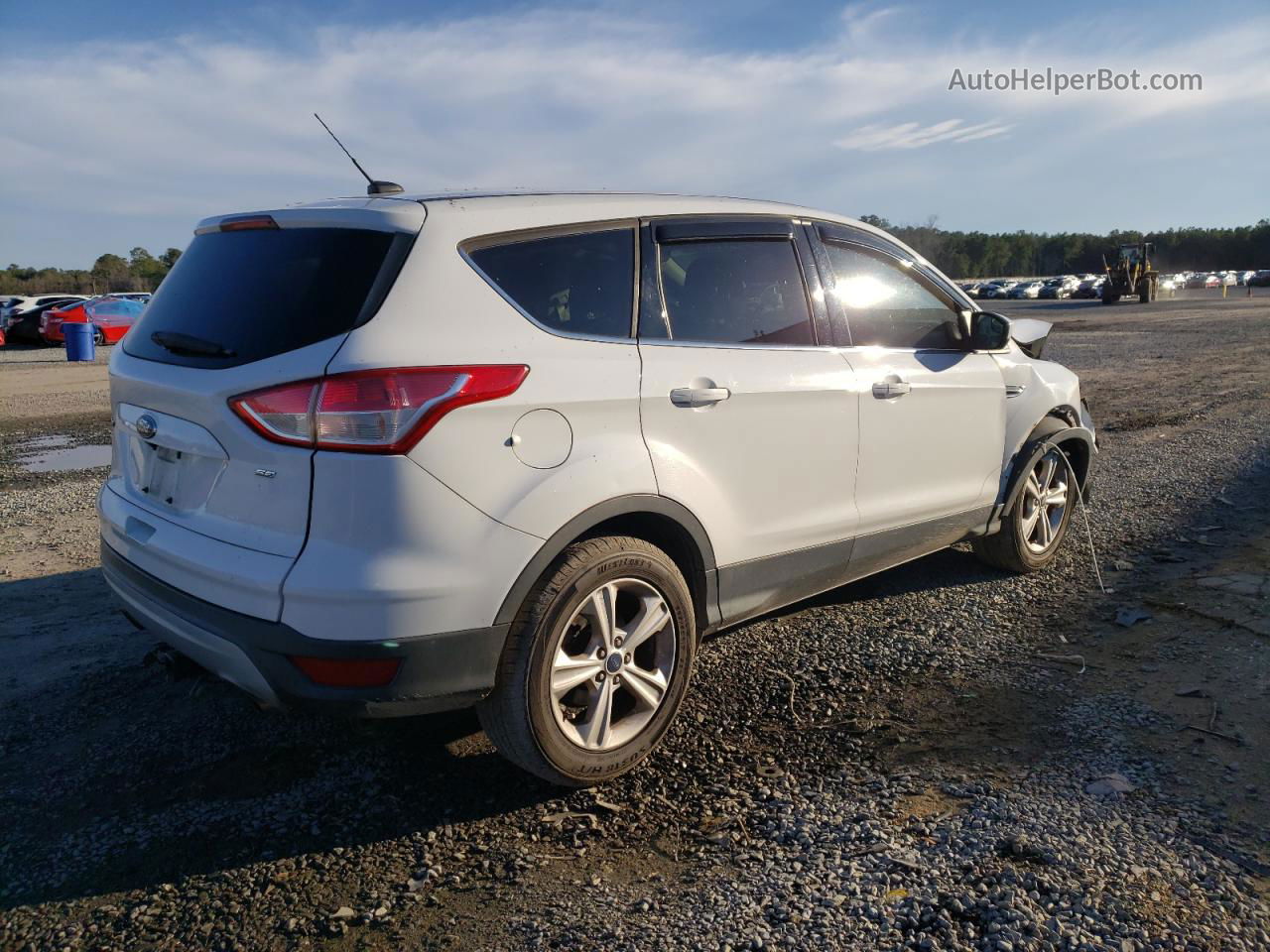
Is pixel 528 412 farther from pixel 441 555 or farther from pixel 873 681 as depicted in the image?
pixel 873 681

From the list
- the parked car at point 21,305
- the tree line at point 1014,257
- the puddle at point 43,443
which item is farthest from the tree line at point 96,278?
the puddle at point 43,443

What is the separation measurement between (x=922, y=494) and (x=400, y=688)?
8.77ft

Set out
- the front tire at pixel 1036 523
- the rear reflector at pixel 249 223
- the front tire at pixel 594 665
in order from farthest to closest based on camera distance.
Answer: the front tire at pixel 1036 523, the rear reflector at pixel 249 223, the front tire at pixel 594 665

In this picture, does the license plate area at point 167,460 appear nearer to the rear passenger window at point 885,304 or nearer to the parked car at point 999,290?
the rear passenger window at point 885,304

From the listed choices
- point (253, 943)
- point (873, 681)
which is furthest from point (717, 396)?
point (253, 943)

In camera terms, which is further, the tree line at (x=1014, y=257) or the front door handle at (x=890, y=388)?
the tree line at (x=1014, y=257)

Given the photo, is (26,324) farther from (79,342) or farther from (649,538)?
(649,538)

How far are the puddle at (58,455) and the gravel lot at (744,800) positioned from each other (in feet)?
14.8

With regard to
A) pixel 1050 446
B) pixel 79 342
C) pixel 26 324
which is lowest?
pixel 1050 446

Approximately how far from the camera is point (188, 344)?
3.16 meters

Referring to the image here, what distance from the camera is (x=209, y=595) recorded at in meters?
2.89

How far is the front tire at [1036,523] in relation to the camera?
5254mm

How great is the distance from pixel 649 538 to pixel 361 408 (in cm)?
117

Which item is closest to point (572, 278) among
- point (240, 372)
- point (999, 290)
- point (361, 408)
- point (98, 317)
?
point (361, 408)
